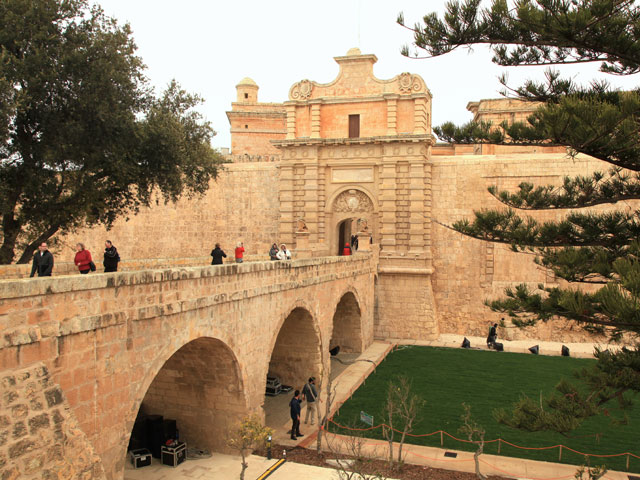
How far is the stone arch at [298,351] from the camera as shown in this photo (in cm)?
1397

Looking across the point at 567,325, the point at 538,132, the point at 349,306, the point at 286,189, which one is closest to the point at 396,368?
the point at 349,306

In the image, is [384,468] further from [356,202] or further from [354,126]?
[354,126]

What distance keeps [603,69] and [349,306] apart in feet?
38.7

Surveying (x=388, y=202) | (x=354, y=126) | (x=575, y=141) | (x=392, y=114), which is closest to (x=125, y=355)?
(x=575, y=141)

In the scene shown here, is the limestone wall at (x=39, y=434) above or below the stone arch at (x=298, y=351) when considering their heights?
above

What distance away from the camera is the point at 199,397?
1016 cm

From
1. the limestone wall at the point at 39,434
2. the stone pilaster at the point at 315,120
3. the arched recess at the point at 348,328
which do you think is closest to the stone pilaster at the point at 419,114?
the stone pilaster at the point at 315,120

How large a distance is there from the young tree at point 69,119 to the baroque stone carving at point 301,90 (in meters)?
9.42

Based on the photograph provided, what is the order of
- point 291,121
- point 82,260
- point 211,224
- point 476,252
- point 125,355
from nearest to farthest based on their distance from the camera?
point 125,355 < point 82,260 < point 476,252 < point 291,121 < point 211,224

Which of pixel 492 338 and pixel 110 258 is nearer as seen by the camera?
pixel 110 258

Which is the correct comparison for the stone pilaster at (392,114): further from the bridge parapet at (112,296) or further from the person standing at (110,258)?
the person standing at (110,258)

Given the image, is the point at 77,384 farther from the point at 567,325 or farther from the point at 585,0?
the point at 567,325

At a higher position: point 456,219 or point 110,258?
point 456,219

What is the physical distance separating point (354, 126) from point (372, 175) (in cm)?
203
